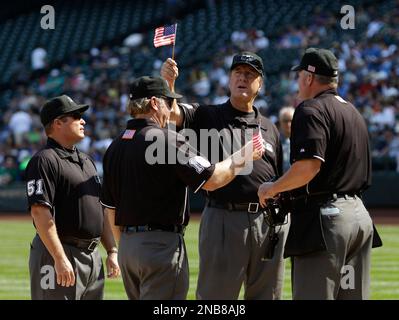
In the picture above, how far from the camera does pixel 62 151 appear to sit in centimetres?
626

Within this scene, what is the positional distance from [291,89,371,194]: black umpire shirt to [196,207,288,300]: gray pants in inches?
29.5

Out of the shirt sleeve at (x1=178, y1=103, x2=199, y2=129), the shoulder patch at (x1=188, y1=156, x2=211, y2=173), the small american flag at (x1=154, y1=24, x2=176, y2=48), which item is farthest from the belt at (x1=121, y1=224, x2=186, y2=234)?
the small american flag at (x1=154, y1=24, x2=176, y2=48)

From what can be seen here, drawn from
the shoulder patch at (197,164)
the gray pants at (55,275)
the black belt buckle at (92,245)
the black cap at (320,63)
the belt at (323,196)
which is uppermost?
the black cap at (320,63)

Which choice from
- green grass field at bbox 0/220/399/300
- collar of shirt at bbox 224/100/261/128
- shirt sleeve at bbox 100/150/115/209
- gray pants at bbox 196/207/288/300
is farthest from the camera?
green grass field at bbox 0/220/399/300

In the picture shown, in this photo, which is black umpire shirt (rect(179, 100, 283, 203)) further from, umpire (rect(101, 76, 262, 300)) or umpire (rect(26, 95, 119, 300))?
umpire (rect(26, 95, 119, 300))

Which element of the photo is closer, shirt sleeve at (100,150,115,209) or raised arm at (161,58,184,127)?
shirt sleeve at (100,150,115,209)

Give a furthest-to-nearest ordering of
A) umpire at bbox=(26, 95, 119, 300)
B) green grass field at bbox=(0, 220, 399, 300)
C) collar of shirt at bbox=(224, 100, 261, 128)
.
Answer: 1. green grass field at bbox=(0, 220, 399, 300)
2. collar of shirt at bbox=(224, 100, 261, 128)
3. umpire at bbox=(26, 95, 119, 300)

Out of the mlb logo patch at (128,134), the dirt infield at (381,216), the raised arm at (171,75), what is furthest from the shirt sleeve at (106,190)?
the dirt infield at (381,216)

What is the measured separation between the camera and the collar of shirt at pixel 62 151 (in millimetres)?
6230

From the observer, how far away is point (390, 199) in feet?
62.7

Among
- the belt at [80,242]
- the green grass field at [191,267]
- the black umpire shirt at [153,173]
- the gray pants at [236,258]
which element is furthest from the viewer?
the green grass field at [191,267]

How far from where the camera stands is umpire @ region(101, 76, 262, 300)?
18.1 ft

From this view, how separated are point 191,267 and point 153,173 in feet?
21.0

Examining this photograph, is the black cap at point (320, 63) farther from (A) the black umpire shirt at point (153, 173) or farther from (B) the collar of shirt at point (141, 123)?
(B) the collar of shirt at point (141, 123)
